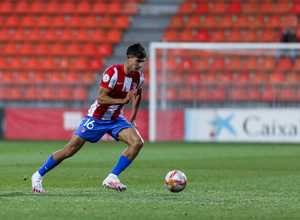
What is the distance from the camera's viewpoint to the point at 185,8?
81.9 ft

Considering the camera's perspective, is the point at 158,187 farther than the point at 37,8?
No

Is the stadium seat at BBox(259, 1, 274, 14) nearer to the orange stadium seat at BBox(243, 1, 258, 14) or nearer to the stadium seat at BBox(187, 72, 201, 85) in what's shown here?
the orange stadium seat at BBox(243, 1, 258, 14)

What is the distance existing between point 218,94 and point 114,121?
11776 millimetres

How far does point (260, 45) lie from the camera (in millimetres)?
20547

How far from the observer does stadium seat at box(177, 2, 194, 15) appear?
24.8 meters

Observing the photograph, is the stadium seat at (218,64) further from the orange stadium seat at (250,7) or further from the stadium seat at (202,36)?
the orange stadium seat at (250,7)

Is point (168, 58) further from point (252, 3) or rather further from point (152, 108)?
point (252, 3)

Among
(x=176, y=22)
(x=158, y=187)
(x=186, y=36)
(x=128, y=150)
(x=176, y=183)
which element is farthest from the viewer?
(x=176, y=22)

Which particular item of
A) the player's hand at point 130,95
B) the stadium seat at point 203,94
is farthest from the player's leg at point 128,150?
the stadium seat at point 203,94

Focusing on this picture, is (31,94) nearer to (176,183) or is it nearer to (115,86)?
(115,86)

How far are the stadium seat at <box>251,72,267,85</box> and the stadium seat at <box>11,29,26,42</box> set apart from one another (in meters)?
9.52

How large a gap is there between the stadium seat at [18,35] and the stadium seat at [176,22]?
5.45 meters

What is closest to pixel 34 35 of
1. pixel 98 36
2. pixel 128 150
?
pixel 98 36

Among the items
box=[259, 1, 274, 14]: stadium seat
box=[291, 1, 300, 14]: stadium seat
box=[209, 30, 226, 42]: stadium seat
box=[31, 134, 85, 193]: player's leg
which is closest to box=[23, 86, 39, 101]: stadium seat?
box=[209, 30, 226, 42]: stadium seat
